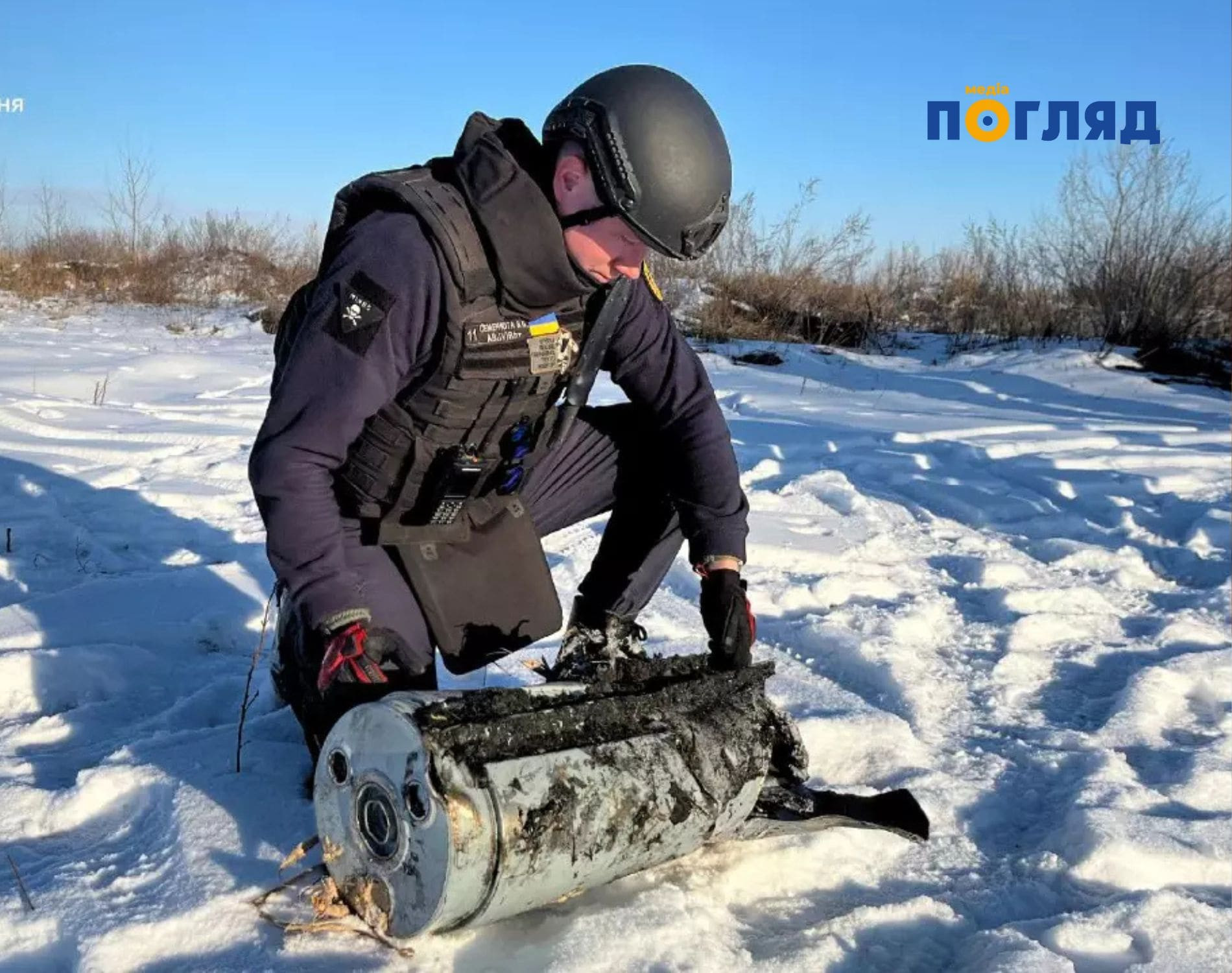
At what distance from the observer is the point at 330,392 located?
1.91 m

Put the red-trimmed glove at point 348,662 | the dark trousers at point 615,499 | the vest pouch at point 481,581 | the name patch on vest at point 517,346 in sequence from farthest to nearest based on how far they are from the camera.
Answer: the dark trousers at point 615,499 < the vest pouch at point 481,581 < the name patch on vest at point 517,346 < the red-trimmed glove at point 348,662

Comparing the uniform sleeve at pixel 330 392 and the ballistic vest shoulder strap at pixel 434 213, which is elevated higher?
the ballistic vest shoulder strap at pixel 434 213

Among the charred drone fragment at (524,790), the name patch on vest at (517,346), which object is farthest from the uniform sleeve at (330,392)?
the charred drone fragment at (524,790)

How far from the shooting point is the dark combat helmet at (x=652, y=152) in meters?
2.01

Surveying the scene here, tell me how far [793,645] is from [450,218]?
5.83 feet

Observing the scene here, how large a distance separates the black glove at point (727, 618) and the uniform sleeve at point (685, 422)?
0.07 meters

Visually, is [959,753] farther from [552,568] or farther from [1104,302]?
[1104,302]

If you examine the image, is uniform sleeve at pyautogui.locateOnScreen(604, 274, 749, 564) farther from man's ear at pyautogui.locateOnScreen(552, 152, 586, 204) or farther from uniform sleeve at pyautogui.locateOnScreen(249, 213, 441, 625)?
uniform sleeve at pyautogui.locateOnScreen(249, 213, 441, 625)

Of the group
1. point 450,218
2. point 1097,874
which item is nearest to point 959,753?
point 1097,874

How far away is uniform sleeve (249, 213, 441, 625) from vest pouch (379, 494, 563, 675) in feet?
1.28

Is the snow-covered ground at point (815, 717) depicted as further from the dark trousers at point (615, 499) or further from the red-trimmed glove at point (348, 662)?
the dark trousers at point (615, 499)

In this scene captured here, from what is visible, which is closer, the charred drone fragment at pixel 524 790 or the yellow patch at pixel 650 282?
the charred drone fragment at pixel 524 790

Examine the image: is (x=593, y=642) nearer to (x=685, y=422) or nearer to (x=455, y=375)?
(x=685, y=422)

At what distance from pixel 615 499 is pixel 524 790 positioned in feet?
4.11
